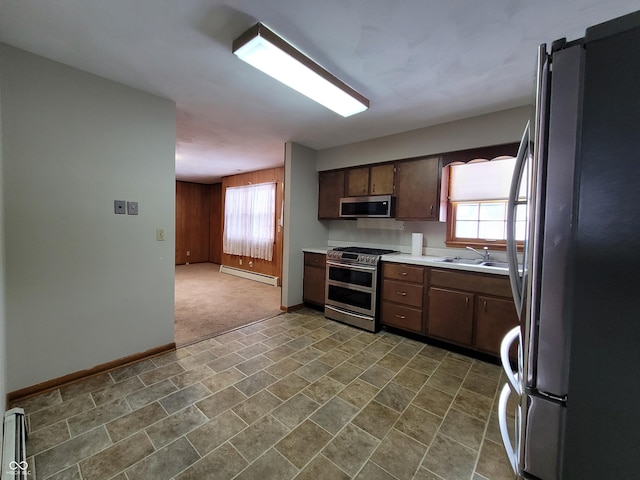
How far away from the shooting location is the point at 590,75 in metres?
0.64

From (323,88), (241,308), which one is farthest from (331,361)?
(323,88)

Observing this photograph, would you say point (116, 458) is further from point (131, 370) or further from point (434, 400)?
point (434, 400)

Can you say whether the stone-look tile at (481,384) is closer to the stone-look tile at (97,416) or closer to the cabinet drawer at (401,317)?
the cabinet drawer at (401,317)

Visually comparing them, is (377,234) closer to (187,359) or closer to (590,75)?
(187,359)

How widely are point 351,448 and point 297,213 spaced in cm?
289

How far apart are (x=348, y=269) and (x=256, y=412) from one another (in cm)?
198

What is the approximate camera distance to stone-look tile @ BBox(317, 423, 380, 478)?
143 cm

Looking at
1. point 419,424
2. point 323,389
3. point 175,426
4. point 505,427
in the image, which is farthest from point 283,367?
point 505,427

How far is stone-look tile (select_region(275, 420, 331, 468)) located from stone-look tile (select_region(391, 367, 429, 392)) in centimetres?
83

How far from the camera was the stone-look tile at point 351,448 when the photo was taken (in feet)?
4.69

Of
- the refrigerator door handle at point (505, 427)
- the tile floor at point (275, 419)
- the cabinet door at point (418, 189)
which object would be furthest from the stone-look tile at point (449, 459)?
the cabinet door at point (418, 189)

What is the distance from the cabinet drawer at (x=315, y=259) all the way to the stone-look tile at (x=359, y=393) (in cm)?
184

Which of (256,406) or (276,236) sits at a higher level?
(276,236)

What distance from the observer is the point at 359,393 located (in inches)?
80.1
